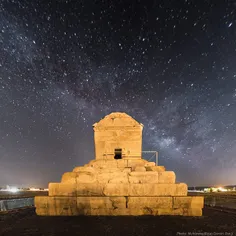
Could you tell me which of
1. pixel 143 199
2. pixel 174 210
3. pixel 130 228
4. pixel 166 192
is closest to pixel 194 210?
pixel 174 210

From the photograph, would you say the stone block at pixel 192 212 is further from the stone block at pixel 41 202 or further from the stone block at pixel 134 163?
the stone block at pixel 41 202

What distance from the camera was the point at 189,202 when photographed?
25.0 feet

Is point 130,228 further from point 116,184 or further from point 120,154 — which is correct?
point 120,154

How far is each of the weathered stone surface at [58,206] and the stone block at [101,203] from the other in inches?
12.0

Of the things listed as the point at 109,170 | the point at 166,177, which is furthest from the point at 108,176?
the point at 166,177

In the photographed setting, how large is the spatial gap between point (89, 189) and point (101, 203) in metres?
0.82

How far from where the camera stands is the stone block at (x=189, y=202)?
758cm

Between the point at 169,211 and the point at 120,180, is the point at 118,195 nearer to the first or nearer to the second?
the point at 120,180

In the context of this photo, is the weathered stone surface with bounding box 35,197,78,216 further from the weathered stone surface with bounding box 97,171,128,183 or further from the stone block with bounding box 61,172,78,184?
the weathered stone surface with bounding box 97,171,128,183

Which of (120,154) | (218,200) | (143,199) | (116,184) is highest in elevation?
(120,154)

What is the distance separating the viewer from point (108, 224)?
20.3 ft

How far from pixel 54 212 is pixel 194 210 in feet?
19.7

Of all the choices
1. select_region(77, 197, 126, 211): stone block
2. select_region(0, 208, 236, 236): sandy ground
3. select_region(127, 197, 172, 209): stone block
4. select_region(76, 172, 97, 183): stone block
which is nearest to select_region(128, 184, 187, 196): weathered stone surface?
select_region(127, 197, 172, 209): stone block

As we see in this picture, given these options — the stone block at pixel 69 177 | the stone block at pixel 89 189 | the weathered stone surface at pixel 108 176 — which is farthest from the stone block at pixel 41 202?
the weathered stone surface at pixel 108 176
